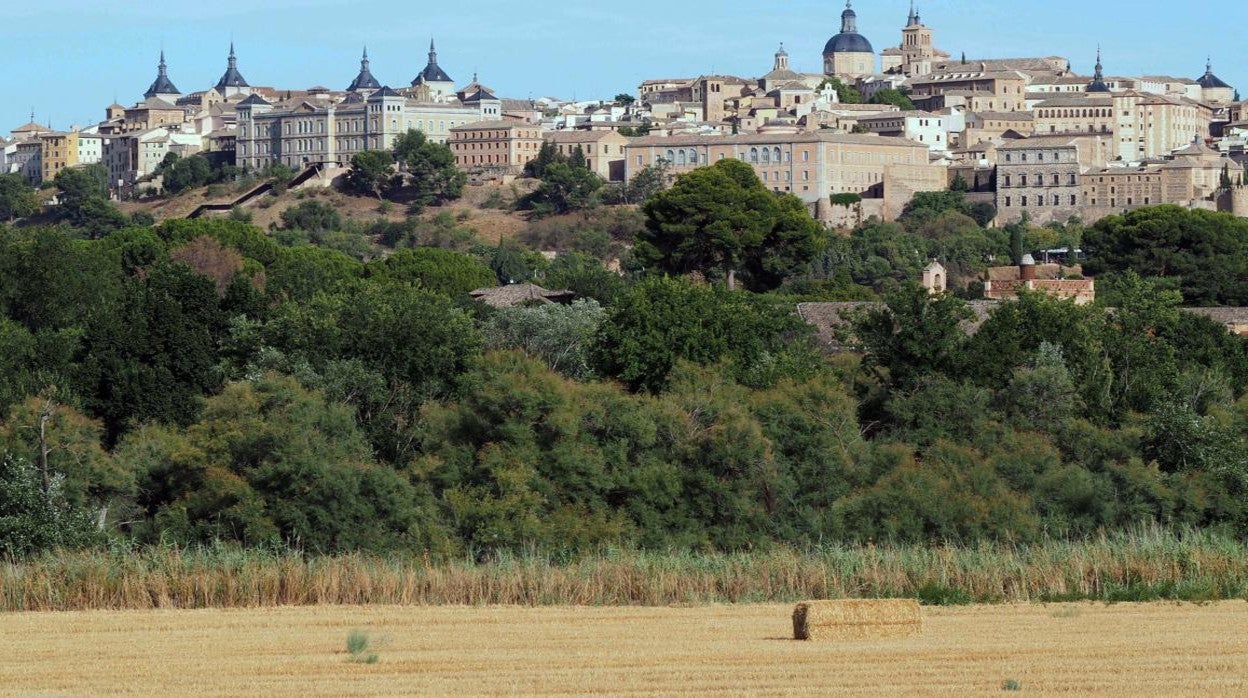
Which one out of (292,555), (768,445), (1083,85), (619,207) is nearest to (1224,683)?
(292,555)

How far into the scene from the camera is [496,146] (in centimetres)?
9912

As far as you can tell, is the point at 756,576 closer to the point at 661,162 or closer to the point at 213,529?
the point at 213,529

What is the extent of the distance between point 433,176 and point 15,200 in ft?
65.6

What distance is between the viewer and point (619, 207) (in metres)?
88.5

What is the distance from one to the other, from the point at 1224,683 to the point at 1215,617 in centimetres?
335

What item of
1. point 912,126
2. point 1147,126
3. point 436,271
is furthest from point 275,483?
point 1147,126

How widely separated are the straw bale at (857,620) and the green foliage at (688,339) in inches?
553

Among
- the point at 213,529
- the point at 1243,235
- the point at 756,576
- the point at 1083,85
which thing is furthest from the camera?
the point at 1083,85

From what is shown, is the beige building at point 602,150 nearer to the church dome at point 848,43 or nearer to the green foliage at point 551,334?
the church dome at point 848,43

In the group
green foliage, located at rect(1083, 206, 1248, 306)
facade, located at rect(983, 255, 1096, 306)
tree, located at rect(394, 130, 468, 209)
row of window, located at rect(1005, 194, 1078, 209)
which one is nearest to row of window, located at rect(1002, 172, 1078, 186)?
row of window, located at rect(1005, 194, 1078, 209)

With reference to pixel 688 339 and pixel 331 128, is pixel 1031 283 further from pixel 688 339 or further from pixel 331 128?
pixel 331 128

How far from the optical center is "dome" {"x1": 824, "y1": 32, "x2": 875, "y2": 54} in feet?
387

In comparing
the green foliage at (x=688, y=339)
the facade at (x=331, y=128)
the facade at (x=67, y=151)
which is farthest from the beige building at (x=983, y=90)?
the green foliage at (x=688, y=339)

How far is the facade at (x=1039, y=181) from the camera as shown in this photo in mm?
88875
